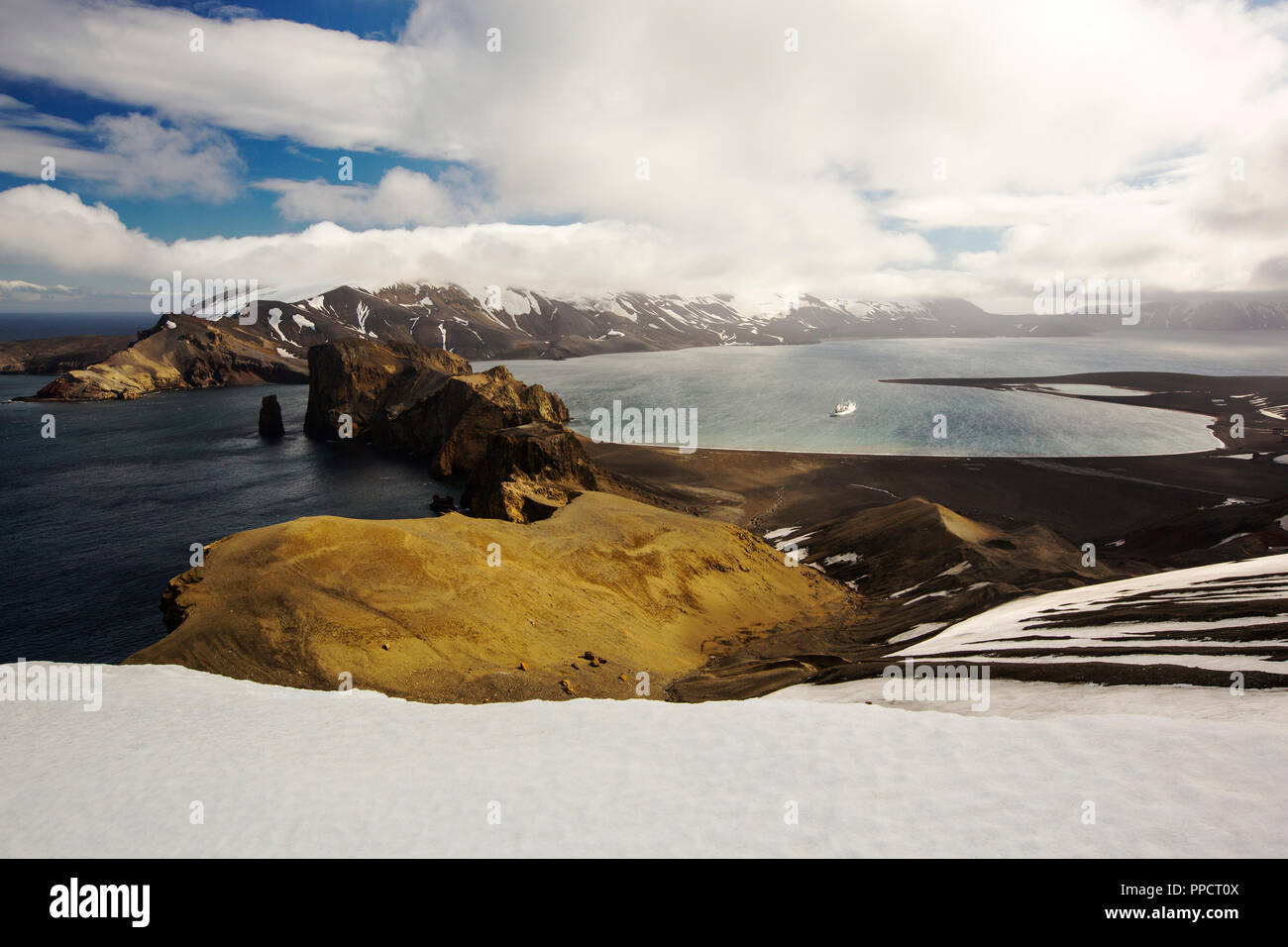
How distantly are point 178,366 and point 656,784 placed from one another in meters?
164

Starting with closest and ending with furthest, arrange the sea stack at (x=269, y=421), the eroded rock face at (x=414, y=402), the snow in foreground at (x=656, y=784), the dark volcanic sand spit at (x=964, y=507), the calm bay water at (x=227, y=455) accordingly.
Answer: the snow in foreground at (x=656, y=784)
the dark volcanic sand spit at (x=964, y=507)
the calm bay water at (x=227, y=455)
the eroded rock face at (x=414, y=402)
the sea stack at (x=269, y=421)

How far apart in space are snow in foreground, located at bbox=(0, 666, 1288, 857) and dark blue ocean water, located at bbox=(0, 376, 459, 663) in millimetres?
22557

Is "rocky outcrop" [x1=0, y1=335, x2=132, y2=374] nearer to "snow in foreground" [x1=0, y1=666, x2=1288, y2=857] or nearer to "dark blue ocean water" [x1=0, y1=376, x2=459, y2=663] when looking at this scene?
"dark blue ocean water" [x1=0, y1=376, x2=459, y2=663]

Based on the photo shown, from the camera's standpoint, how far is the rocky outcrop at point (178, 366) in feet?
375

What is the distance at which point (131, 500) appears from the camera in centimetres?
5072

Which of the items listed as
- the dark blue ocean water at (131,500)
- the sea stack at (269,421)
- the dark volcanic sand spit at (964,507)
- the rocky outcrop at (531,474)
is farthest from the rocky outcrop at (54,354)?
the rocky outcrop at (531,474)

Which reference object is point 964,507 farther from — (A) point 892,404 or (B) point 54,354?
(B) point 54,354

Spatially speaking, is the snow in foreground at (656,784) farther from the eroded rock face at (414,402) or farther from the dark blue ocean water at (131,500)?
the eroded rock face at (414,402)

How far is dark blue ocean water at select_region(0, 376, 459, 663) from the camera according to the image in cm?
2975

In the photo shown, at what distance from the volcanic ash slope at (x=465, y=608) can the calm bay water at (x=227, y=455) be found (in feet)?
49.5
